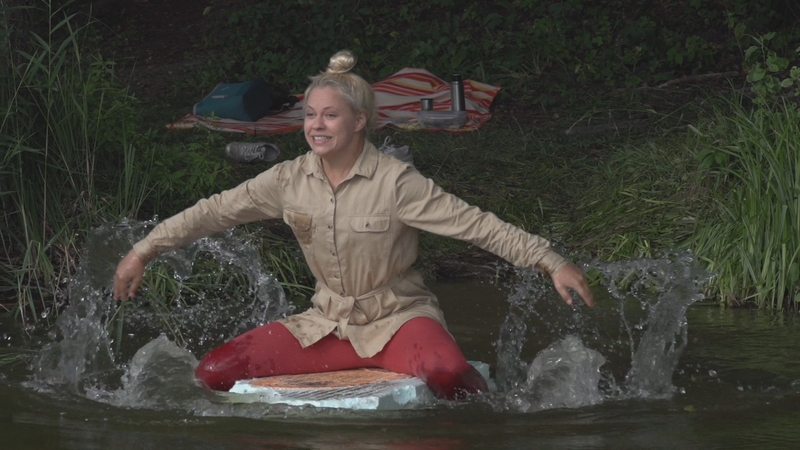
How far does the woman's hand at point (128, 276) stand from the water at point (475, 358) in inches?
17.8

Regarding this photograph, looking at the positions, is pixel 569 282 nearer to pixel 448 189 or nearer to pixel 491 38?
pixel 448 189

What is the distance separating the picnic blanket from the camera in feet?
35.8

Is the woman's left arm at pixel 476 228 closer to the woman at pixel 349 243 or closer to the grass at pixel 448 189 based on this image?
the woman at pixel 349 243

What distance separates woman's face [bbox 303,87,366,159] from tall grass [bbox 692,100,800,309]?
2910 mm

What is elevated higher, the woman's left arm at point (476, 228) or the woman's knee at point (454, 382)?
the woman's left arm at point (476, 228)

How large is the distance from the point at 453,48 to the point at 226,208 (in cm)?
860

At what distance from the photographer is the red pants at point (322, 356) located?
4.82 metres

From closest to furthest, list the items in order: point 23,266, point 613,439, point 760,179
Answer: point 613,439, point 23,266, point 760,179

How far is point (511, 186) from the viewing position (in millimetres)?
9078

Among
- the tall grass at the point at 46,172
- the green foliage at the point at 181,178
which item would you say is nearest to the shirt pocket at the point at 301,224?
the tall grass at the point at 46,172

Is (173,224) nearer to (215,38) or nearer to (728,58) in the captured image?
(728,58)

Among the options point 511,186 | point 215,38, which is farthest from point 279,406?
point 215,38

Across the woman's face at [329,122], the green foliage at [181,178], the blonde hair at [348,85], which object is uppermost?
the blonde hair at [348,85]

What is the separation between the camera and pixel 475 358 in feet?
19.5
